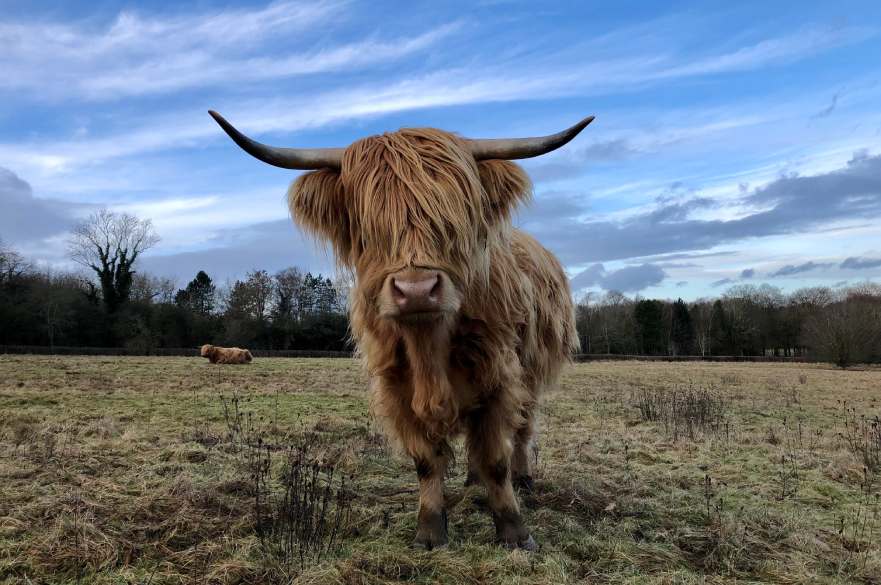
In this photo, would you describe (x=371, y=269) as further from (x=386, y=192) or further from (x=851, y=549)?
(x=851, y=549)

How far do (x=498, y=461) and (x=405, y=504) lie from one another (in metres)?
1.15

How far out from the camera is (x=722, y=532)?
4121 millimetres

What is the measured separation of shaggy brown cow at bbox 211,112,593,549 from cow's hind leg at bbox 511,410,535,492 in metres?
1.36

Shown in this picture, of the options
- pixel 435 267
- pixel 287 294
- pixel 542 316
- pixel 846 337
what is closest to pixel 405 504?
pixel 542 316

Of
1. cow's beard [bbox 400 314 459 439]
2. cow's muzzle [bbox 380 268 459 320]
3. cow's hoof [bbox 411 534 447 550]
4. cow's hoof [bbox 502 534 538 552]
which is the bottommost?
cow's hoof [bbox 502 534 538 552]

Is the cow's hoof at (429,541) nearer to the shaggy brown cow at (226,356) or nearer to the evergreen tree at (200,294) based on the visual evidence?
the shaggy brown cow at (226,356)

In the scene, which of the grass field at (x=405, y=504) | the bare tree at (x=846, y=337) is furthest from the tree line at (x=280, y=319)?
the grass field at (x=405, y=504)

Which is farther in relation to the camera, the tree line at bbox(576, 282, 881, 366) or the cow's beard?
the tree line at bbox(576, 282, 881, 366)

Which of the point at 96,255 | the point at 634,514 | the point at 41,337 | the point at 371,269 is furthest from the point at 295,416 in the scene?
the point at 96,255

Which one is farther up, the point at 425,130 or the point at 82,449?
the point at 425,130

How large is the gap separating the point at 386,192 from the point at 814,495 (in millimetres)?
4970

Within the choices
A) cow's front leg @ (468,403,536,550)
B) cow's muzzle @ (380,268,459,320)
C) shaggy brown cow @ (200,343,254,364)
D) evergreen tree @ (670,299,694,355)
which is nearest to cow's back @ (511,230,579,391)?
cow's front leg @ (468,403,536,550)

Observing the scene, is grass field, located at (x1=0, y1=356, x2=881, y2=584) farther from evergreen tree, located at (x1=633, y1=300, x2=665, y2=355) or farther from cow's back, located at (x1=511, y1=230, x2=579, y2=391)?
evergreen tree, located at (x1=633, y1=300, x2=665, y2=355)

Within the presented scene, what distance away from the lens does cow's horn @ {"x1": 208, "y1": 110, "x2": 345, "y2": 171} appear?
11.4 feet
